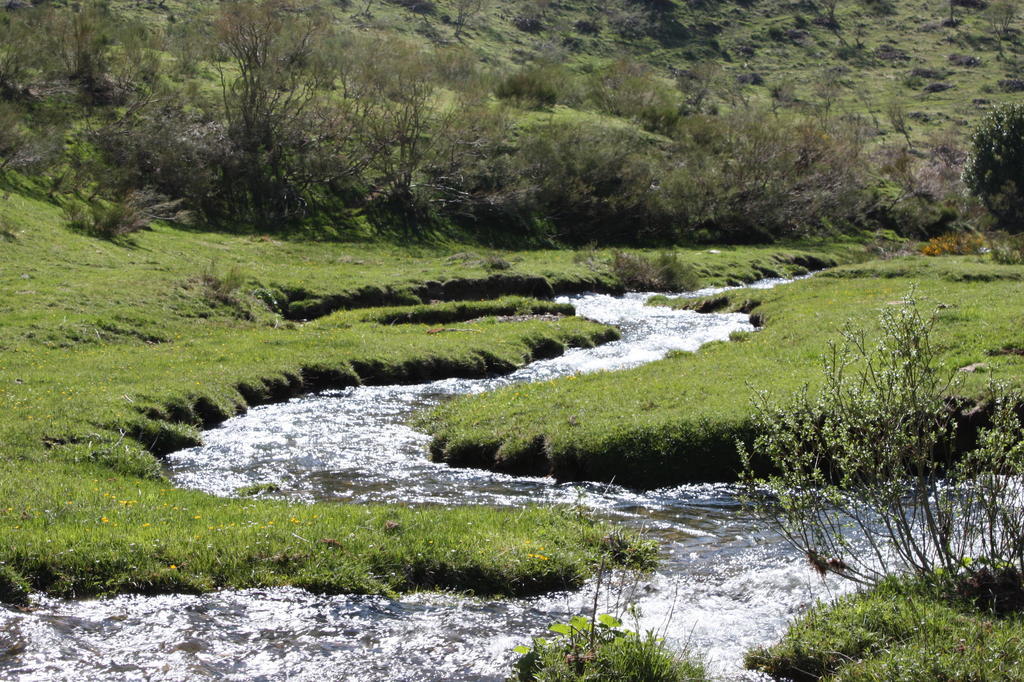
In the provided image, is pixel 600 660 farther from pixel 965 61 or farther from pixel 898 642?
pixel 965 61

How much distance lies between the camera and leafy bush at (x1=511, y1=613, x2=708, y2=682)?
8.41 meters

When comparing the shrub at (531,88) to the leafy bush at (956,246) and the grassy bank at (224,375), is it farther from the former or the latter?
the leafy bush at (956,246)

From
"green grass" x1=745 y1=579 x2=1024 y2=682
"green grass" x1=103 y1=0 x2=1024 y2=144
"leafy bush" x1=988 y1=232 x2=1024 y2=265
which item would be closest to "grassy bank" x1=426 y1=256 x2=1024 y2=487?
"green grass" x1=745 y1=579 x2=1024 y2=682

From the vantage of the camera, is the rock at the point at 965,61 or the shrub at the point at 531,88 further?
the rock at the point at 965,61

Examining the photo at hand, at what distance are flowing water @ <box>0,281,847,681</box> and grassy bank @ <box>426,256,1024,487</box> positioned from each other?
83 cm

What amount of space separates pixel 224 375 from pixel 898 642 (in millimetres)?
19292

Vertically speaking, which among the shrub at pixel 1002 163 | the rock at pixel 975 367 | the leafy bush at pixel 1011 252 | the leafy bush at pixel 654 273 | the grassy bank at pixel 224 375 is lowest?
the leafy bush at pixel 654 273

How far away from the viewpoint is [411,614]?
34.9ft

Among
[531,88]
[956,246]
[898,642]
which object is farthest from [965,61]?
[898,642]

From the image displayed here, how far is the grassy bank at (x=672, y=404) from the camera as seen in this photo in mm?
17422

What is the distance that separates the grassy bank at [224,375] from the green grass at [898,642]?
3.39m

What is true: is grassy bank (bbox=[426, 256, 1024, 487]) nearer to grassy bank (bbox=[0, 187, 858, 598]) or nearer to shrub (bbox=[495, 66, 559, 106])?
grassy bank (bbox=[0, 187, 858, 598])

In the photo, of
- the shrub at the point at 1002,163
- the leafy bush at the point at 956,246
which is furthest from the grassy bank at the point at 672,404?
the shrub at the point at 1002,163

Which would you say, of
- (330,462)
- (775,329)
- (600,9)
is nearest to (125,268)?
(330,462)
